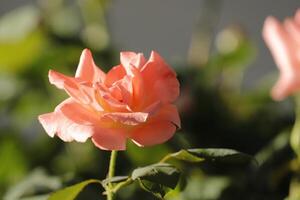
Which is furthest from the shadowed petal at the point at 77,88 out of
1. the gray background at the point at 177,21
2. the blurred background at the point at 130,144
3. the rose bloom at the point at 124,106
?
the gray background at the point at 177,21

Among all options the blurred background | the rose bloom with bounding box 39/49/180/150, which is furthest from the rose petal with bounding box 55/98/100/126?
the blurred background

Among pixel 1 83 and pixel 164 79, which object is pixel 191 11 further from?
pixel 164 79

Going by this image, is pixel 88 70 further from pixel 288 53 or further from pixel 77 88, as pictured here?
pixel 288 53

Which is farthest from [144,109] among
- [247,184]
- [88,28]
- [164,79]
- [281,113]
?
[88,28]

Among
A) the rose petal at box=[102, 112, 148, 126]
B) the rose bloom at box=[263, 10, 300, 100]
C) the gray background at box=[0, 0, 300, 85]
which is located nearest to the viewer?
the rose petal at box=[102, 112, 148, 126]

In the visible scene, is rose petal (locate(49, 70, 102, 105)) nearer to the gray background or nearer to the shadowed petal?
the shadowed petal

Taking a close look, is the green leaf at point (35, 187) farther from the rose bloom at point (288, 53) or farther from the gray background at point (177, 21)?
the gray background at point (177, 21)

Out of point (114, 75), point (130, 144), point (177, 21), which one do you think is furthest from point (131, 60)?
point (177, 21)
